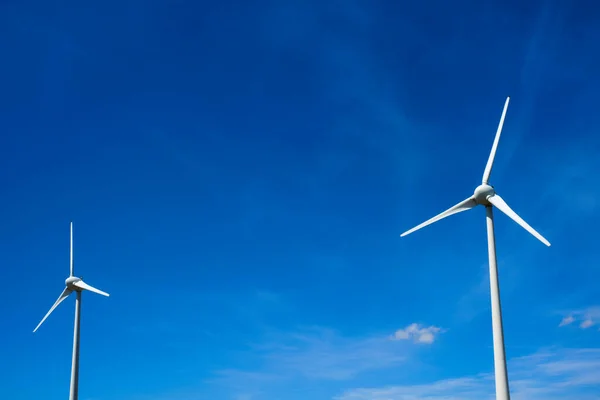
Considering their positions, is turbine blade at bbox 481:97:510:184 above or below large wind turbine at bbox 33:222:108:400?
above

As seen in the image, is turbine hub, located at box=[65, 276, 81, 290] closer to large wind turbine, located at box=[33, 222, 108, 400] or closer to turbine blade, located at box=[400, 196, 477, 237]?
large wind turbine, located at box=[33, 222, 108, 400]

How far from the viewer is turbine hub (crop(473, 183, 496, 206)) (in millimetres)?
65625

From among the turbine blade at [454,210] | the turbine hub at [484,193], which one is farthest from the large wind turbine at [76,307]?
the turbine hub at [484,193]

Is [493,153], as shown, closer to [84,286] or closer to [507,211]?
[507,211]

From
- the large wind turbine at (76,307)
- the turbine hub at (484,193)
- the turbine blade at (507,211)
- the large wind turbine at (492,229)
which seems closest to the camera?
the large wind turbine at (492,229)

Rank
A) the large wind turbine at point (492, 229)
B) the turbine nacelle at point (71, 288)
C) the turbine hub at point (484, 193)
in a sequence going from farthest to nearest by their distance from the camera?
the turbine nacelle at point (71, 288) → the turbine hub at point (484, 193) → the large wind turbine at point (492, 229)

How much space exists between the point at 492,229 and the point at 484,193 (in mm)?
3955

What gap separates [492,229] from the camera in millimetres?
64000

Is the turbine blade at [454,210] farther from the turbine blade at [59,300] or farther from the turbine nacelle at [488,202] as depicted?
the turbine blade at [59,300]

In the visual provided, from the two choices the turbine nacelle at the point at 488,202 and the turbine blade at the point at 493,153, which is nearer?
the turbine nacelle at the point at 488,202

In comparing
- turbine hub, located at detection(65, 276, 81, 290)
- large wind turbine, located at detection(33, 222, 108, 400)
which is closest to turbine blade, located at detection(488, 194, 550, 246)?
large wind turbine, located at detection(33, 222, 108, 400)

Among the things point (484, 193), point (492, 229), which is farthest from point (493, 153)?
point (492, 229)

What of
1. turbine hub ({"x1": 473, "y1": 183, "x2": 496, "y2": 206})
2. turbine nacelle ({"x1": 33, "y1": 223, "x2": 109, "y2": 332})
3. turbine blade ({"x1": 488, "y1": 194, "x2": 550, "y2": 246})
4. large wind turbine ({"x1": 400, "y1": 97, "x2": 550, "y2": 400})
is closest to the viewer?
large wind turbine ({"x1": 400, "y1": 97, "x2": 550, "y2": 400})

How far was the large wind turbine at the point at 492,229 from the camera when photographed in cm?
5516
